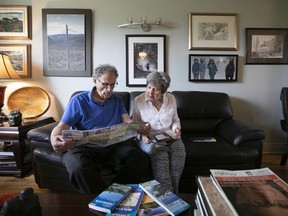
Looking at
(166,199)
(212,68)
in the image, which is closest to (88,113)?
(166,199)

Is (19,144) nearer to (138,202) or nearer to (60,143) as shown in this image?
(60,143)

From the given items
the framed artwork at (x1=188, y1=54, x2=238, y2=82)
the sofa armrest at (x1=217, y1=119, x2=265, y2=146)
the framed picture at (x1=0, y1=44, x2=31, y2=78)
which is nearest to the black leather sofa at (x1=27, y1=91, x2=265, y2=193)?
the sofa armrest at (x1=217, y1=119, x2=265, y2=146)

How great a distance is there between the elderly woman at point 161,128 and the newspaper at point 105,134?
13 cm

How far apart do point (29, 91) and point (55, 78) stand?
0.33 metres

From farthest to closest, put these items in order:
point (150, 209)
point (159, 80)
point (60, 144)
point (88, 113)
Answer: point (159, 80) < point (88, 113) < point (60, 144) < point (150, 209)

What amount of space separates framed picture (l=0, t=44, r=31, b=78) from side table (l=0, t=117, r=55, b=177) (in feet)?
2.62

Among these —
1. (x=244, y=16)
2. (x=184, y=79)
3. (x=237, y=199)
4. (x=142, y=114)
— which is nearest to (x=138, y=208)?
(x=237, y=199)

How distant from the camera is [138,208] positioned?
0.87 metres

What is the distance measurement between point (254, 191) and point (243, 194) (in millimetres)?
55

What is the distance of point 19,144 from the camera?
1980mm

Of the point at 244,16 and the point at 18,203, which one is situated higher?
the point at 244,16

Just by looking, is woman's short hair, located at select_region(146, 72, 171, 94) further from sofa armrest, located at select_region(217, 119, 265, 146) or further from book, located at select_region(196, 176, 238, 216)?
book, located at select_region(196, 176, 238, 216)

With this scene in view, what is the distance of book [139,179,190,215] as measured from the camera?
2.77 ft

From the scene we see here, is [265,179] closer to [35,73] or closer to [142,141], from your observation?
[142,141]
